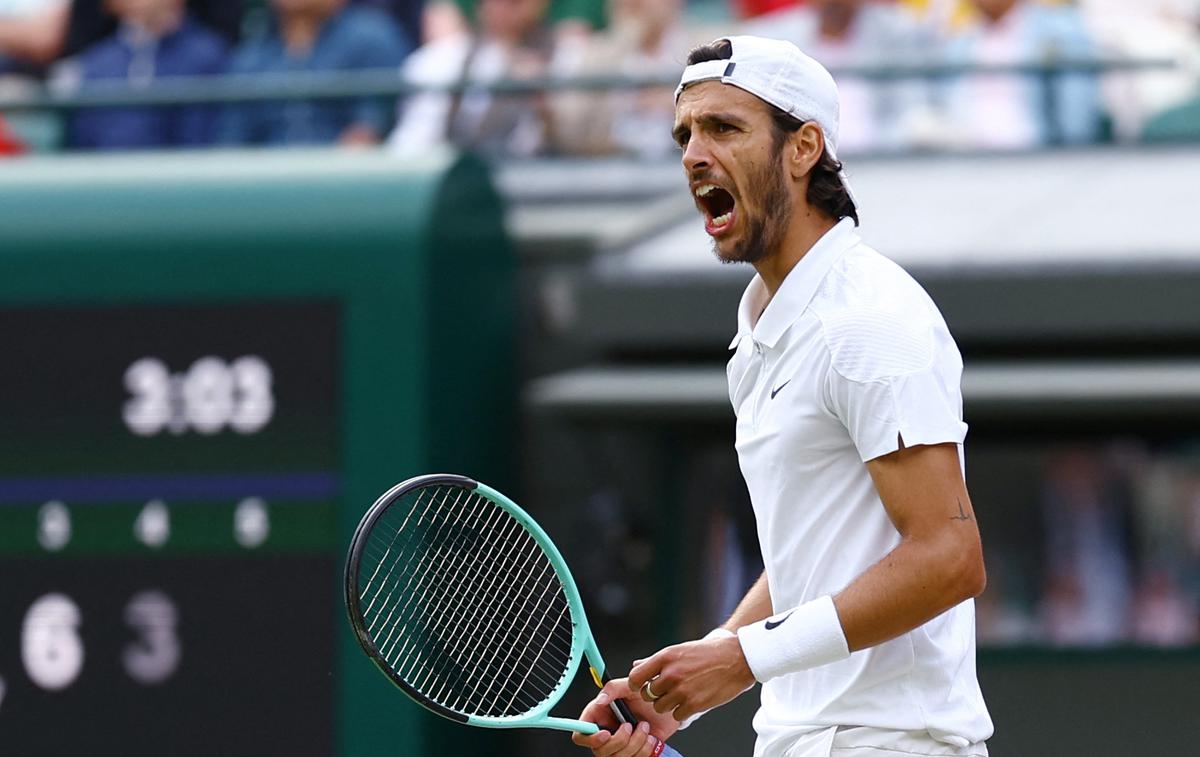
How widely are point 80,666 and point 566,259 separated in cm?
242

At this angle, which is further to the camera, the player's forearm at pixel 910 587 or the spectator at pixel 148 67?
the spectator at pixel 148 67

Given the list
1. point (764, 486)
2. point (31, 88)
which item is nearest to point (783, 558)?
point (764, 486)

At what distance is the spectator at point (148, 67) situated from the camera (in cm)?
873

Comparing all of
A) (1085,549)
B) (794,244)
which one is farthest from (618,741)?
(1085,549)

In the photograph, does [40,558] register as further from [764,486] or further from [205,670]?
[764,486]

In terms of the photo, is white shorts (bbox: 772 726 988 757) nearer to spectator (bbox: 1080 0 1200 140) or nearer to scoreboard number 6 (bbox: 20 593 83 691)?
spectator (bbox: 1080 0 1200 140)

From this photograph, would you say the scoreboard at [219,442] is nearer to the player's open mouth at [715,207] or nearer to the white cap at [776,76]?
the player's open mouth at [715,207]

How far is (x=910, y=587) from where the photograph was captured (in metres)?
2.84

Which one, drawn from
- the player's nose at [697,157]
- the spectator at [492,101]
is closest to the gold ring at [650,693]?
the player's nose at [697,157]

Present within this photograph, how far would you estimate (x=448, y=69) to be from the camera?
28.5 feet

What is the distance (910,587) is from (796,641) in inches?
7.4

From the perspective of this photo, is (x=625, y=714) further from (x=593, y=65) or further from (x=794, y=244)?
(x=593, y=65)

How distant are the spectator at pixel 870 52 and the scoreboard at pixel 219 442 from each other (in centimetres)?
149

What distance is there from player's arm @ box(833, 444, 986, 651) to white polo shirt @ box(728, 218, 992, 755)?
0.12ft
